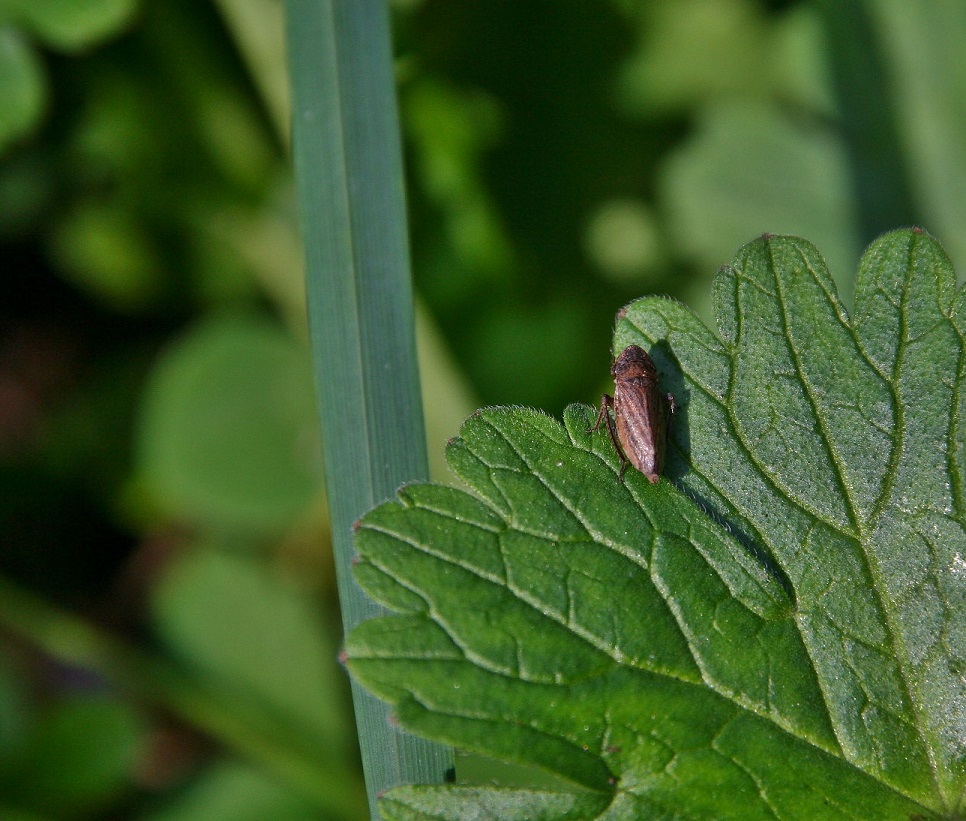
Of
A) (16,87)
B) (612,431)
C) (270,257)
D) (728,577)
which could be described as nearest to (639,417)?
(612,431)

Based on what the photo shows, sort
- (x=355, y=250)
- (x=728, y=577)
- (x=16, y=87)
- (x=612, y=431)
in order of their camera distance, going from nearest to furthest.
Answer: (x=728, y=577), (x=612, y=431), (x=355, y=250), (x=16, y=87)

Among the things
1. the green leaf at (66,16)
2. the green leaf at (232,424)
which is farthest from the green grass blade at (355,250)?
the green leaf at (232,424)

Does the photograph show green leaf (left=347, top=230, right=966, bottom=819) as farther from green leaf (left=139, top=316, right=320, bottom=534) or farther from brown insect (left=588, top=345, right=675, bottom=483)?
green leaf (left=139, top=316, right=320, bottom=534)

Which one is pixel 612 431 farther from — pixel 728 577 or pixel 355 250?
pixel 355 250

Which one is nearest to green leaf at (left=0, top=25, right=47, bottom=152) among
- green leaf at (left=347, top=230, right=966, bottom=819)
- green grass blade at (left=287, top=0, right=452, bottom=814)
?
green grass blade at (left=287, top=0, right=452, bottom=814)

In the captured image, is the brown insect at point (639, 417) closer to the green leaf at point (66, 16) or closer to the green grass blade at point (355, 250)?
the green grass blade at point (355, 250)

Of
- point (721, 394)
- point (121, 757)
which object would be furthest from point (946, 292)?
point (121, 757)
